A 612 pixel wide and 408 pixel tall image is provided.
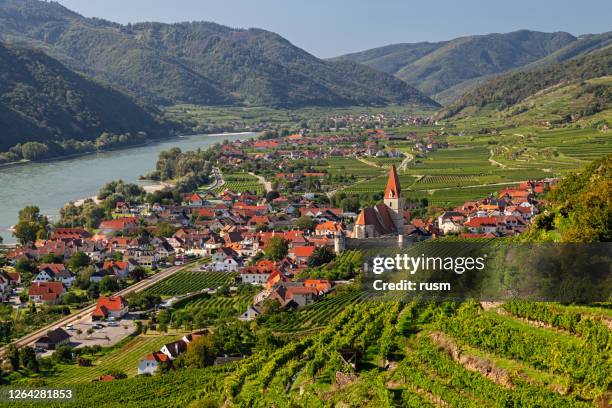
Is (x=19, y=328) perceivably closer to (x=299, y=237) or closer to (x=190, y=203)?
(x=299, y=237)

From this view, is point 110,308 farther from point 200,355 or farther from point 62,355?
point 200,355

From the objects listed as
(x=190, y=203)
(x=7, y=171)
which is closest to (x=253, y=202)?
(x=190, y=203)

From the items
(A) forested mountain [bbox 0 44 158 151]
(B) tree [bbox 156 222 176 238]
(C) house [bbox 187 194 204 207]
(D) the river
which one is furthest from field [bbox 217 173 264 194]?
(A) forested mountain [bbox 0 44 158 151]

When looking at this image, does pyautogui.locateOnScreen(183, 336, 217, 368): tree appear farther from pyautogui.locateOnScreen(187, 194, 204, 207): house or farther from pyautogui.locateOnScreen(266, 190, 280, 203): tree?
pyautogui.locateOnScreen(266, 190, 280, 203): tree

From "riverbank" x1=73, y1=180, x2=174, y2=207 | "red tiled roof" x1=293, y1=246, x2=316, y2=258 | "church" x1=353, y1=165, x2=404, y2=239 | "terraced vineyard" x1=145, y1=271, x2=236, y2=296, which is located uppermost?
"church" x1=353, y1=165, x2=404, y2=239

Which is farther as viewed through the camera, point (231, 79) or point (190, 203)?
point (231, 79)

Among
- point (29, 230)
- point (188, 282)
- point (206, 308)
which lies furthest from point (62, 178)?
point (206, 308)

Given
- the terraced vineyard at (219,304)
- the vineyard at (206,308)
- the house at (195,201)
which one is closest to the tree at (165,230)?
the house at (195,201)
